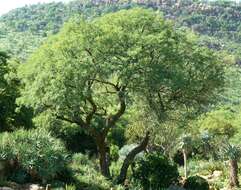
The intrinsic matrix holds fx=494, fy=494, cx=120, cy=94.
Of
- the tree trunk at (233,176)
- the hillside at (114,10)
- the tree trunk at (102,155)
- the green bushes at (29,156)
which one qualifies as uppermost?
the green bushes at (29,156)

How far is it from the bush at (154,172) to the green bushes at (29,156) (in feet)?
22.5

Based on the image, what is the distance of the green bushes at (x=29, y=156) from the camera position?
61.3 ft

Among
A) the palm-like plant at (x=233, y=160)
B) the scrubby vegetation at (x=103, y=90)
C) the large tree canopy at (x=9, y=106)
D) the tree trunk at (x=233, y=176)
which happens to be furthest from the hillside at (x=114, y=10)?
the scrubby vegetation at (x=103, y=90)

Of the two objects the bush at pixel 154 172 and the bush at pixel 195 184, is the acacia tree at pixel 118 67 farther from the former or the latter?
the bush at pixel 195 184

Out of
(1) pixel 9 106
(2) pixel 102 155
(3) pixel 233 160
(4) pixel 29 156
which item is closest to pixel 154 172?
(2) pixel 102 155

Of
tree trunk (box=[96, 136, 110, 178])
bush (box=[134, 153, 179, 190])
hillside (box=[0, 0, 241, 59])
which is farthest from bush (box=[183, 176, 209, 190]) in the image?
hillside (box=[0, 0, 241, 59])

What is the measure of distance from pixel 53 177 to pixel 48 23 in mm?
135367

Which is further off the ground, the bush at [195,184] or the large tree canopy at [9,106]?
the large tree canopy at [9,106]

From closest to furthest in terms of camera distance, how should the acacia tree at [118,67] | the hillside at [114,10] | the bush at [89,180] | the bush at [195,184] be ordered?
the acacia tree at [118,67]
the bush at [89,180]
the bush at [195,184]
the hillside at [114,10]

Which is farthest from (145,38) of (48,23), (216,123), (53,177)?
(48,23)

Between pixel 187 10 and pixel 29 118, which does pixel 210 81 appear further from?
pixel 187 10

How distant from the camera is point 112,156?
39.1m

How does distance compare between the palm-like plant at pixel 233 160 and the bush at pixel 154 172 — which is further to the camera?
the palm-like plant at pixel 233 160

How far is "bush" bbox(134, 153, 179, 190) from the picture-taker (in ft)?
82.5
